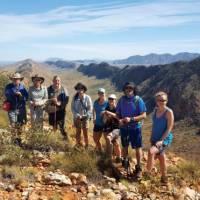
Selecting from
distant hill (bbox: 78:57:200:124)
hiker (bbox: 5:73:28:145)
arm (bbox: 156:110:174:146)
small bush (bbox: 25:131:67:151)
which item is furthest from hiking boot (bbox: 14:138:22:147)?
distant hill (bbox: 78:57:200:124)

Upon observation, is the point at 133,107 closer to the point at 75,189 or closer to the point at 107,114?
the point at 107,114

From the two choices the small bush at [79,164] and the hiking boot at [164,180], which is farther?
the small bush at [79,164]

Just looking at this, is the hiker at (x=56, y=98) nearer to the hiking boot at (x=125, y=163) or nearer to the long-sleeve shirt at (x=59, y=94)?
the long-sleeve shirt at (x=59, y=94)

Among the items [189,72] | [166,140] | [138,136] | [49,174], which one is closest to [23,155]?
[49,174]

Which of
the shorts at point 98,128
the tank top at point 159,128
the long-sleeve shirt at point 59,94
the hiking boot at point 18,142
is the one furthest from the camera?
the long-sleeve shirt at point 59,94

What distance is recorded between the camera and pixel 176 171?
9781 mm

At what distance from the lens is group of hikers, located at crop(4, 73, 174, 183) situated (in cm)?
805

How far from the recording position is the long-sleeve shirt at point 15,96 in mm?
9617

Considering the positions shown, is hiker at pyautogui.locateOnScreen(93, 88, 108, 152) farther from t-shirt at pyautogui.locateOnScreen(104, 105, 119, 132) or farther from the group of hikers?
t-shirt at pyautogui.locateOnScreen(104, 105, 119, 132)

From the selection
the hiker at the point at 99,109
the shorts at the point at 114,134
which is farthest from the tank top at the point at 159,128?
the hiker at the point at 99,109

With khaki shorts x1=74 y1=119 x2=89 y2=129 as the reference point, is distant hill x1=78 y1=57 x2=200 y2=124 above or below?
below

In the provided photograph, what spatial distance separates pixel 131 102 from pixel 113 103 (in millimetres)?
719

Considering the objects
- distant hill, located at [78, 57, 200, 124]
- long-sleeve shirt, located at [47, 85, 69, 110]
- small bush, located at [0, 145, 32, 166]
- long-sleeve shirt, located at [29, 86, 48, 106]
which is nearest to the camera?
small bush, located at [0, 145, 32, 166]

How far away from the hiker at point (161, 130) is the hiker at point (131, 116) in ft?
1.60
